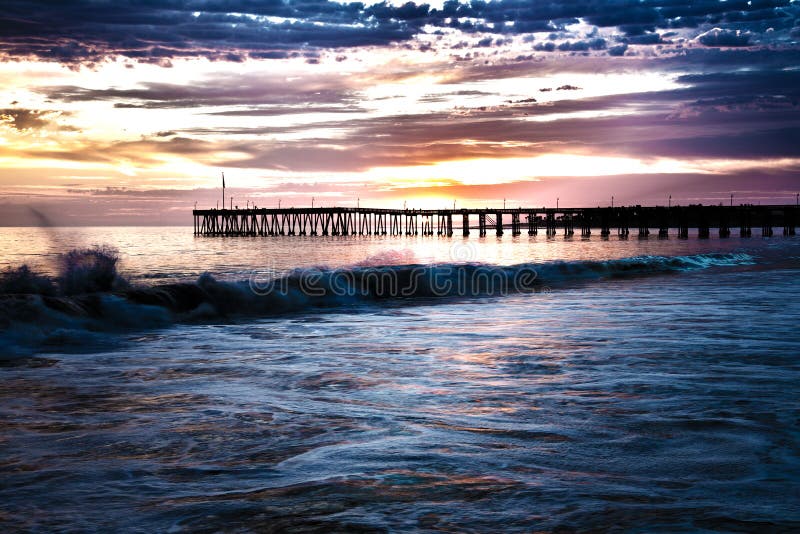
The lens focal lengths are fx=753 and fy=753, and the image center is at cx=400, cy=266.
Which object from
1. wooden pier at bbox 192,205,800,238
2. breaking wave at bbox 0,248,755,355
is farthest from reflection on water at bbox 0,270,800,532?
wooden pier at bbox 192,205,800,238

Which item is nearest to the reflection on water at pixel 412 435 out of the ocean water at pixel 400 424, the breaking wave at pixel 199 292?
the ocean water at pixel 400 424

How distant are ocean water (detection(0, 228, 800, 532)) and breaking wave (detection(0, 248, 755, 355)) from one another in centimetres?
11

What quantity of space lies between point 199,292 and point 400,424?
1145 centimetres

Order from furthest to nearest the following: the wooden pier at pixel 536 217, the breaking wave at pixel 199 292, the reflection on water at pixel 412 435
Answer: the wooden pier at pixel 536 217 → the breaking wave at pixel 199 292 → the reflection on water at pixel 412 435

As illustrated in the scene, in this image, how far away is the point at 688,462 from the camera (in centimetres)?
483

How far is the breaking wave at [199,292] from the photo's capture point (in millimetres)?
12188

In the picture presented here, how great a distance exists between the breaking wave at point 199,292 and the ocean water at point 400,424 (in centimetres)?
11

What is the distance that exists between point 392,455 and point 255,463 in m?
0.90

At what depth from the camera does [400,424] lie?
19.3 ft

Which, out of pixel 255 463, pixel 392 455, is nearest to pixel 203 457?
pixel 255 463

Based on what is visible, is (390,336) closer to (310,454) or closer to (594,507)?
(310,454)

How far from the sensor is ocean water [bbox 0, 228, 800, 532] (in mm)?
4012

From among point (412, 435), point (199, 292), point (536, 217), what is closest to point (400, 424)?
point (412, 435)

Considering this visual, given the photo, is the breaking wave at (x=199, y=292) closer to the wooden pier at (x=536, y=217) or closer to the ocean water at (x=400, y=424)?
the ocean water at (x=400, y=424)
